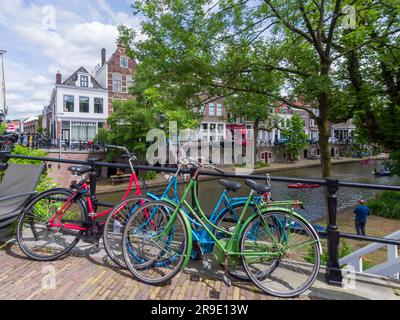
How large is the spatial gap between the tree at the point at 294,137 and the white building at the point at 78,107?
24.3m

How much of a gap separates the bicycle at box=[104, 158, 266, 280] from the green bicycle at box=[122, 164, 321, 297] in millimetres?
74

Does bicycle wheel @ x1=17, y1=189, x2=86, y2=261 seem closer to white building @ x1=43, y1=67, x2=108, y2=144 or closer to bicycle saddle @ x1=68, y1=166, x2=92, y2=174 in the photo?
bicycle saddle @ x1=68, y1=166, x2=92, y2=174

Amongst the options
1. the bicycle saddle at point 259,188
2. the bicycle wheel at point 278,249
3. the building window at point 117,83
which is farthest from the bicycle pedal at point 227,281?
the building window at point 117,83

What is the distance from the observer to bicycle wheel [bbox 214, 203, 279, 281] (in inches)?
88.9

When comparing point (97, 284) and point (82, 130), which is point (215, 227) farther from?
point (82, 130)

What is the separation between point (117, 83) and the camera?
27844 mm

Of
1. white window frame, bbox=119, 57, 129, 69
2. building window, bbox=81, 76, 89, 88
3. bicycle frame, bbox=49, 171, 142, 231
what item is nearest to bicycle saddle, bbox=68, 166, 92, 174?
bicycle frame, bbox=49, 171, 142, 231

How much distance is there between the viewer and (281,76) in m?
6.33

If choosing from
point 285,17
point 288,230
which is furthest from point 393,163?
point 288,230

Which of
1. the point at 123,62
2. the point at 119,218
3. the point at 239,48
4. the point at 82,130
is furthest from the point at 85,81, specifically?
the point at 119,218

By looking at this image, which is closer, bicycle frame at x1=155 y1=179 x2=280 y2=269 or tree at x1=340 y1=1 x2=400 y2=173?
bicycle frame at x1=155 y1=179 x2=280 y2=269

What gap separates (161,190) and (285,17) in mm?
4376

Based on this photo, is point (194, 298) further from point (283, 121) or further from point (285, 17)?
point (283, 121)

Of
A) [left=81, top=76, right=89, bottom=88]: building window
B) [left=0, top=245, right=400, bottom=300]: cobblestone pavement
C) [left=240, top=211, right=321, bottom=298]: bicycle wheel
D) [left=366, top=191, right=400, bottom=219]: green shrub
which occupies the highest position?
[left=81, top=76, right=89, bottom=88]: building window
